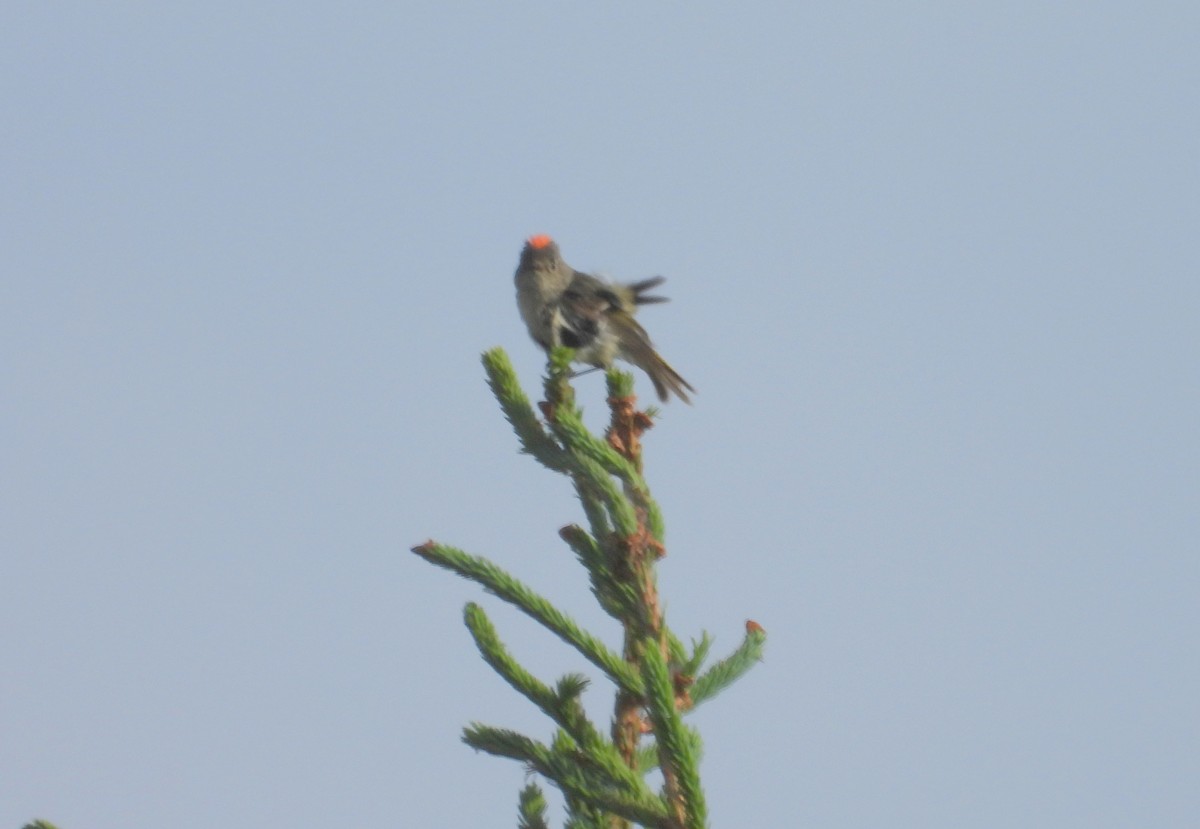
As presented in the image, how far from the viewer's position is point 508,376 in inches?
128

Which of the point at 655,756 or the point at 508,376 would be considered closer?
the point at 655,756

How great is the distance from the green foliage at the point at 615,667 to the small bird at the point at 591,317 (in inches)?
159

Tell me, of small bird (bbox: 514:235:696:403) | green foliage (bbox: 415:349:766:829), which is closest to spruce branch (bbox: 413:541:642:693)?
green foliage (bbox: 415:349:766:829)

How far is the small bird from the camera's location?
23.2 feet

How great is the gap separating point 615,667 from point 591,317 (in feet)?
15.2

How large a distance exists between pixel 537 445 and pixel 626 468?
1.11 feet

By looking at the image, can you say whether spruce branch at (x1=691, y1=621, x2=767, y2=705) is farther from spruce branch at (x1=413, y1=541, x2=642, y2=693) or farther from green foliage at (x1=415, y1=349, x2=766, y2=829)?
spruce branch at (x1=413, y1=541, x2=642, y2=693)

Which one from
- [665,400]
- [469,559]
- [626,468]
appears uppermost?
[665,400]

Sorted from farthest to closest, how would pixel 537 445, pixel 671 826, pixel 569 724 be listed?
pixel 537 445, pixel 569 724, pixel 671 826

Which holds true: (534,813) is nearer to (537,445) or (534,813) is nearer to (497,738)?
(497,738)

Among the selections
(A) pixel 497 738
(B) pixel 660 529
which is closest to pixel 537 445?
(B) pixel 660 529

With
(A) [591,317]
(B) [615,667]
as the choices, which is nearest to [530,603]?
(B) [615,667]

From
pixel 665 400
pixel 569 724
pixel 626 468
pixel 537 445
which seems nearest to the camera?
pixel 569 724

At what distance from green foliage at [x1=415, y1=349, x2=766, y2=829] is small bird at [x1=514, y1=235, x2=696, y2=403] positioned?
404 centimetres
